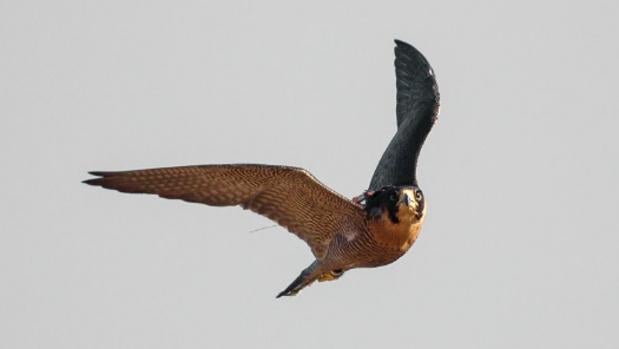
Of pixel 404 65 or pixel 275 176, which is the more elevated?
pixel 404 65

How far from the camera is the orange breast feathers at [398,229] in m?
14.1

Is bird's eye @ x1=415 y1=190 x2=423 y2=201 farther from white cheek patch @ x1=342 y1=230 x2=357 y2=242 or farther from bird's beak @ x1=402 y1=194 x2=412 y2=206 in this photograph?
white cheek patch @ x1=342 y1=230 x2=357 y2=242

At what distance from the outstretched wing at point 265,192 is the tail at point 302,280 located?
8.0 inches

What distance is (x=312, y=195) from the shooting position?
14359 millimetres

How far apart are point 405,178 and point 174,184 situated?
353 centimetres

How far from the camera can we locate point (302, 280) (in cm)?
1509

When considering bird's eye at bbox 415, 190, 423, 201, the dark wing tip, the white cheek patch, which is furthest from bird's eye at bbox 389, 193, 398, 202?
the dark wing tip

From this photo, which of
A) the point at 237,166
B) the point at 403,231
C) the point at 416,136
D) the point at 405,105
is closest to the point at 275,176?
the point at 237,166

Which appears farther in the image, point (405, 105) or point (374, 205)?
point (405, 105)

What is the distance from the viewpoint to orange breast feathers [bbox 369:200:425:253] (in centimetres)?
1412

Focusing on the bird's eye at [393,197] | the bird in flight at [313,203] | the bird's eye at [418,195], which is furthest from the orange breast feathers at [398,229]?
the bird's eye at [418,195]

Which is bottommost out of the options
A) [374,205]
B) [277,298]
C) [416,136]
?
[277,298]

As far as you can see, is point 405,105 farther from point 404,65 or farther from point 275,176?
point 275,176

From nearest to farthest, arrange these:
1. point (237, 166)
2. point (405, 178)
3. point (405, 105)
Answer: point (237, 166)
point (405, 178)
point (405, 105)
